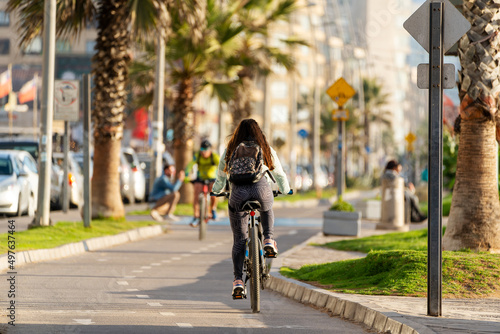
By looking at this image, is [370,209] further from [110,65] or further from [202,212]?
[202,212]

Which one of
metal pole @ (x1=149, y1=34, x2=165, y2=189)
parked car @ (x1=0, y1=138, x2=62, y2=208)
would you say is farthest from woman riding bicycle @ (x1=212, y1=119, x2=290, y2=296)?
metal pole @ (x1=149, y1=34, x2=165, y2=189)

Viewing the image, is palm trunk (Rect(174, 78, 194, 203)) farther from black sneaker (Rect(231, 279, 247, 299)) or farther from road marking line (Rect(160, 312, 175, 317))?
road marking line (Rect(160, 312, 175, 317))

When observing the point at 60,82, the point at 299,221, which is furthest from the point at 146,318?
the point at 299,221

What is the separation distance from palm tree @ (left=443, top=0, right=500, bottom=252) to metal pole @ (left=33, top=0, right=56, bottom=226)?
741cm

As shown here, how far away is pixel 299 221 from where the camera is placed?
2988cm

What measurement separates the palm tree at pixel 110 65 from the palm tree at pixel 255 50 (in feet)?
44.4

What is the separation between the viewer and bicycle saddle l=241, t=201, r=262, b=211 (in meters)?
9.87

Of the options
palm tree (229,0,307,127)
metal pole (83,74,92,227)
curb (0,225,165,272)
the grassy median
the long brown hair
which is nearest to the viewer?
the long brown hair

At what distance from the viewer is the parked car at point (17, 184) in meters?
22.8

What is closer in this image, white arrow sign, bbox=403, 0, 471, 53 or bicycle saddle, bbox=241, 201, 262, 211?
white arrow sign, bbox=403, 0, 471, 53

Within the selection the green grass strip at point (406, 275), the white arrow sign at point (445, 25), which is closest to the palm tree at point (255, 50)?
the green grass strip at point (406, 275)

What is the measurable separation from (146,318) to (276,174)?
209 centimetres

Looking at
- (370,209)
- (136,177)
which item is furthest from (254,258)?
(136,177)

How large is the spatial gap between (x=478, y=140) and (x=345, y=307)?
16.1 ft
